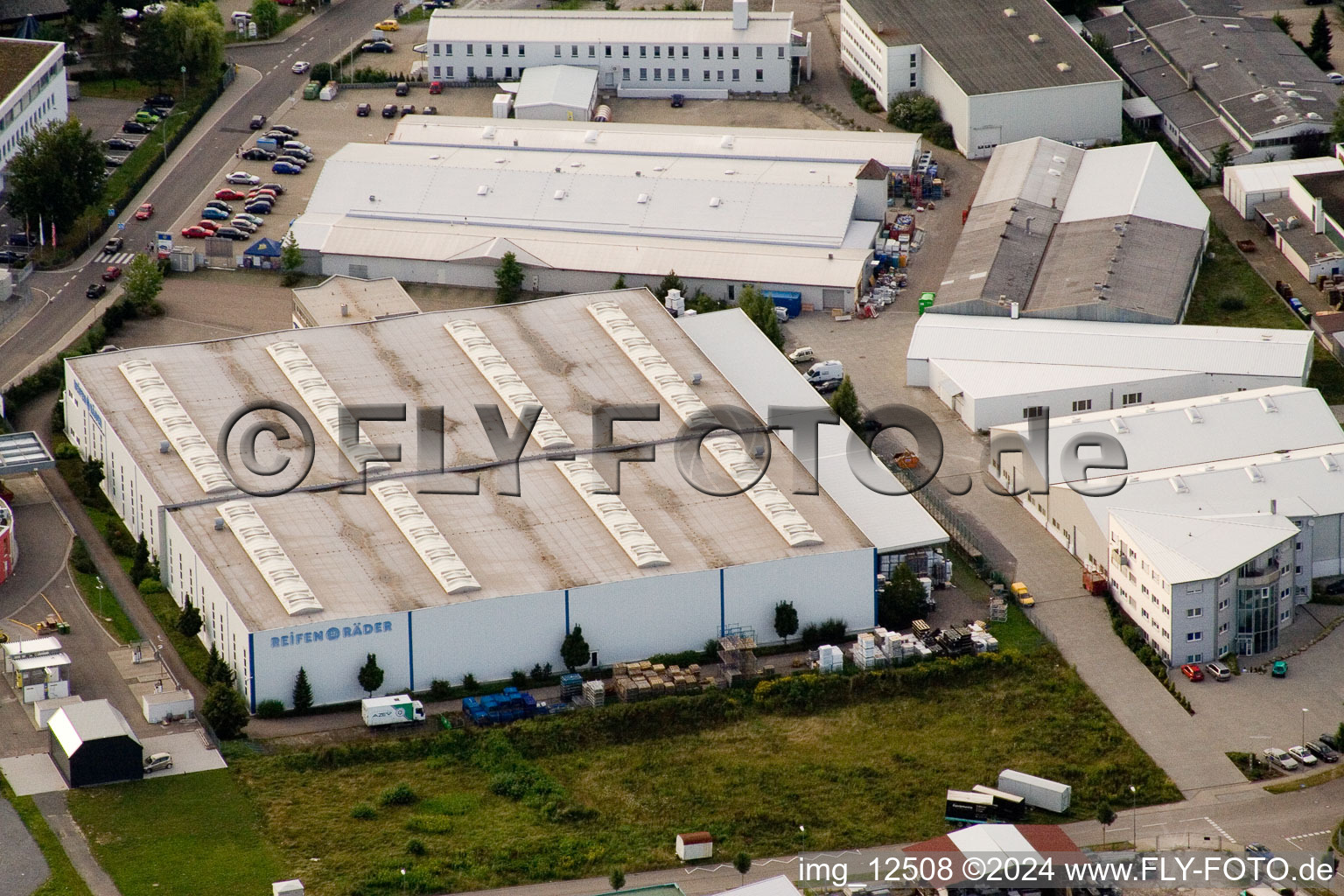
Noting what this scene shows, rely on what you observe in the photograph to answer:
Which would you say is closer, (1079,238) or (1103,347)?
(1103,347)

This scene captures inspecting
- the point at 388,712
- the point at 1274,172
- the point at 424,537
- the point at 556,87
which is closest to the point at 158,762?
the point at 388,712

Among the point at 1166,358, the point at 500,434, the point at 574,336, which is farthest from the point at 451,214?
the point at 1166,358

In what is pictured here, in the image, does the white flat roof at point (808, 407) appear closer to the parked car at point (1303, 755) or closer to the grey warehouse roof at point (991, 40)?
the parked car at point (1303, 755)

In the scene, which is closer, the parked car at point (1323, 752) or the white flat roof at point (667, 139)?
the parked car at point (1323, 752)

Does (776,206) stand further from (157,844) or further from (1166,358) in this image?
(157,844)

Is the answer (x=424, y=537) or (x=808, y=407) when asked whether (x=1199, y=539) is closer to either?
(x=808, y=407)

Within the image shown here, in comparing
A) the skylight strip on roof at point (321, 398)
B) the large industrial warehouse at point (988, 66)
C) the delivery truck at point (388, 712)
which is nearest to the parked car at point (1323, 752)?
the delivery truck at point (388, 712)
